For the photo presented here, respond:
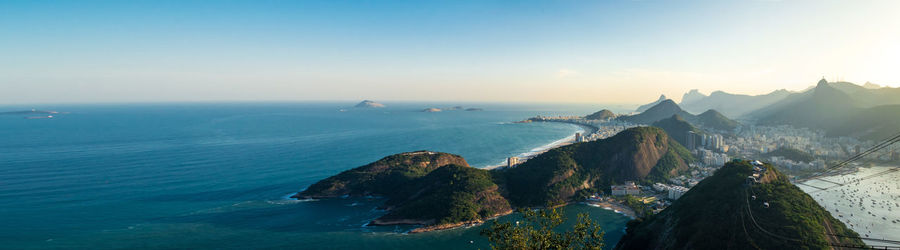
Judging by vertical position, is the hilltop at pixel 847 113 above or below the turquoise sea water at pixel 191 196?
above

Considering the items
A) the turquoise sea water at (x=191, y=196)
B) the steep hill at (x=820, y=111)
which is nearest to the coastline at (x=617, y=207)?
the turquoise sea water at (x=191, y=196)

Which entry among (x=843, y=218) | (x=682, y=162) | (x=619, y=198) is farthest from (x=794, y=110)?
(x=619, y=198)

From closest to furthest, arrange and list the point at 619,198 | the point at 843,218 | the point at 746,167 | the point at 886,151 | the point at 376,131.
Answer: the point at 746,167, the point at 843,218, the point at 619,198, the point at 886,151, the point at 376,131

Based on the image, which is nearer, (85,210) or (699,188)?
(699,188)

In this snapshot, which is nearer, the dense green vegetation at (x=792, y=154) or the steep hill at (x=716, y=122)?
the dense green vegetation at (x=792, y=154)

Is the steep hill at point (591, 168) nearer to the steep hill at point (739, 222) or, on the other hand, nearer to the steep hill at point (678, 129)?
the steep hill at point (739, 222)

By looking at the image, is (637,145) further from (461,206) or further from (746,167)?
(461,206)

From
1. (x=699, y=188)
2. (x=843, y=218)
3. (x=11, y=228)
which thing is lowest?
(x=843, y=218)
